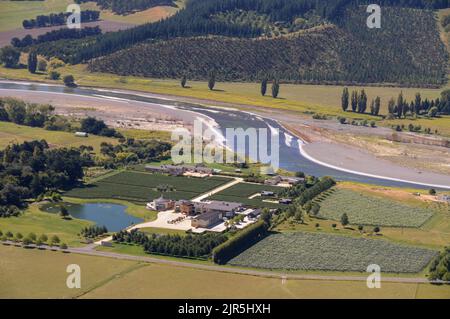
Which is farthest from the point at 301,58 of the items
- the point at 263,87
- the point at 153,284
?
the point at 153,284

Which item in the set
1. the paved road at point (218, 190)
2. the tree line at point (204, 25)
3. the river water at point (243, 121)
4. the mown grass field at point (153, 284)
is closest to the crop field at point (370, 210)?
the river water at point (243, 121)

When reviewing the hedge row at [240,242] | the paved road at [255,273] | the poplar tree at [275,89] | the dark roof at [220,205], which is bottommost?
the paved road at [255,273]

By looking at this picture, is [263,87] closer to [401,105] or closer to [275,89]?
[275,89]

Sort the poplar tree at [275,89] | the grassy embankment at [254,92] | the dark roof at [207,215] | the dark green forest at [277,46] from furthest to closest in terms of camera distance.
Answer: the dark green forest at [277,46]
the poplar tree at [275,89]
the grassy embankment at [254,92]
the dark roof at [207,215]

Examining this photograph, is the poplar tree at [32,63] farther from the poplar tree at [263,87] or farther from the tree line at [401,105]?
the tree line at [401,105]

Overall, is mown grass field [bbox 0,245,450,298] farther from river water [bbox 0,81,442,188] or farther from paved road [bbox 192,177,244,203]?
river water [bbox 0,81,442,188]

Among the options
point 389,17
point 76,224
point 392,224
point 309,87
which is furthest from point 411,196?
point 389,17
